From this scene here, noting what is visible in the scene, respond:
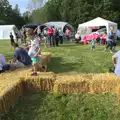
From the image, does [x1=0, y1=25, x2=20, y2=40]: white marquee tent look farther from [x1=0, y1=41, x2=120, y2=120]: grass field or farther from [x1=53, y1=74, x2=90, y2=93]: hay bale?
[x1=0, y1=41, x2=120, y2=120]: grass field

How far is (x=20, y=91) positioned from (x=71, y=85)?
1.13 meters

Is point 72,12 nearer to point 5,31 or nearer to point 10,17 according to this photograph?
point 5,31

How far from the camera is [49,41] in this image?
2275cm

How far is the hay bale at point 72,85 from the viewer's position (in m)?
6.80

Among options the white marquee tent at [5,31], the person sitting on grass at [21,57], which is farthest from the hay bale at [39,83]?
the white marquee tent at [5,31]

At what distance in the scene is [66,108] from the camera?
5.99 meters

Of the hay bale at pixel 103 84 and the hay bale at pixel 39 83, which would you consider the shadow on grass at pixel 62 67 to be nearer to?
the hay bale at pixel 39 83

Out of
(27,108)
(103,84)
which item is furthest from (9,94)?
(103,84)

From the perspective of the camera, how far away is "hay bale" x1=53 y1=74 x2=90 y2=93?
6.80 meters

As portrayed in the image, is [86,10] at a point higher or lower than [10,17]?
higher

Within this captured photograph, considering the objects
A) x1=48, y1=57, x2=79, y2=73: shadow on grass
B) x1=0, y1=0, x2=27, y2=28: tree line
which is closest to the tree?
x1=0, y1=0, x2=27, y2=28: tree line

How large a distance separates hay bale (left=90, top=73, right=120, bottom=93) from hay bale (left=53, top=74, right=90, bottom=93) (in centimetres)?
14

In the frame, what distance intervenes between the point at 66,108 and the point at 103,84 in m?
1.24

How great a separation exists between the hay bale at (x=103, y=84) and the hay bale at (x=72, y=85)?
0.44 feet
